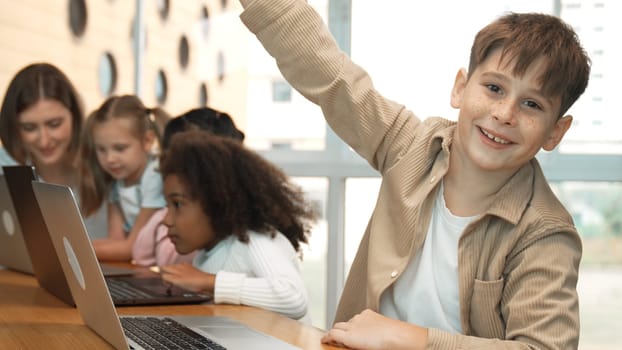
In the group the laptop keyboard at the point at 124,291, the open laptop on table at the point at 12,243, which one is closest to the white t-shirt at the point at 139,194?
the open laptop on table at the point at 12,243

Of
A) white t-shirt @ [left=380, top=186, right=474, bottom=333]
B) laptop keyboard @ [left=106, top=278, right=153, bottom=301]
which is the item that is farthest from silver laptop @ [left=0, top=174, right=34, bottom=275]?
white t-shirt @ [left=380, top=186, right=474, bottom=333]

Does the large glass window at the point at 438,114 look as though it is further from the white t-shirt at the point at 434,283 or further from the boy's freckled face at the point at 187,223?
the white t-shirt at the point at 434,283

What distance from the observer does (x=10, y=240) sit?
2.31m

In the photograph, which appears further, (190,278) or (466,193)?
(190,278)

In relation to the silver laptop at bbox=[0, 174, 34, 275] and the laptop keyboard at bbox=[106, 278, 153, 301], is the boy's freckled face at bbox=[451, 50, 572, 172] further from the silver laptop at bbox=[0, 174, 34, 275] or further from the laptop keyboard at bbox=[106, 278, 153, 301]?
the silver laptop at bbox=[0, 174, 34, 275]

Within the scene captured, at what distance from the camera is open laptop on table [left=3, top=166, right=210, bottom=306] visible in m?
1.77

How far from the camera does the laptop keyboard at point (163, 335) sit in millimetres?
1361

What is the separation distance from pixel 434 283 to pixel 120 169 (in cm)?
157

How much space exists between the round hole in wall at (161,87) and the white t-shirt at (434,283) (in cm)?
317

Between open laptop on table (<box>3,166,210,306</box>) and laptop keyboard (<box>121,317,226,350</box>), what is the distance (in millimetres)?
→ 228

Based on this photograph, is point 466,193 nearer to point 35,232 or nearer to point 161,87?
point 35,232

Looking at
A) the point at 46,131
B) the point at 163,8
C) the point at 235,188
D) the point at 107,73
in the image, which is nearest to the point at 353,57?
the point at 163,8

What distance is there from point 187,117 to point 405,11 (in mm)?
1559

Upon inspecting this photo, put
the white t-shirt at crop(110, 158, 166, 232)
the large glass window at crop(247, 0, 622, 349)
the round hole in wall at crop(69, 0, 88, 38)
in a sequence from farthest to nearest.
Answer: the round hole in wall at crop(69, 0, 88, 38)
the large glass window at crop(247, 0, 622, 349)
the white t-shirt at crop(110, 158, 166, 232)
